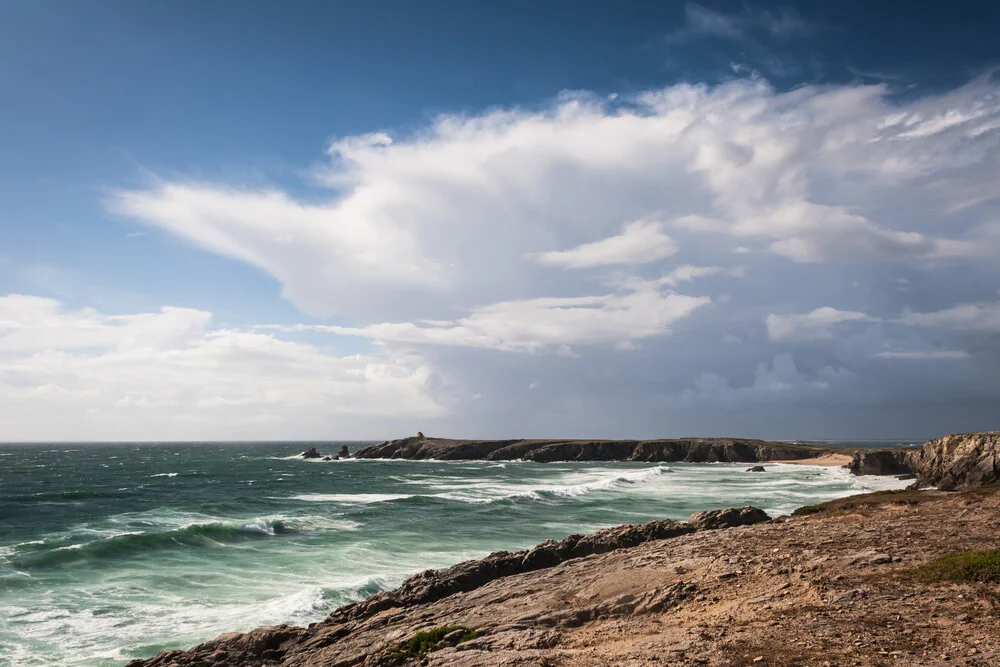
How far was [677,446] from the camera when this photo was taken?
13550 centimetres

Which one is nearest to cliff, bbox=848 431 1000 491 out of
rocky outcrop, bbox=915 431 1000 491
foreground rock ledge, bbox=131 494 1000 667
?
rocky outcrop, bbox=915 431 1000 491

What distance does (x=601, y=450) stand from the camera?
141 meters

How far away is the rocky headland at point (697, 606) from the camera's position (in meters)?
9.70

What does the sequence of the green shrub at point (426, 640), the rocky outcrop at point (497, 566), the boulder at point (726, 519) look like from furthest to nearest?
the boulder at point (726, 519)
the rocky outcrop at point (497, 566)
the green shrub at point (426, 640)

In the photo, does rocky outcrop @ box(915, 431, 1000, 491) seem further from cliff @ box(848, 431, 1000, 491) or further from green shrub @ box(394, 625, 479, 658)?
green shrub @ box(394, 625, 479, 658)

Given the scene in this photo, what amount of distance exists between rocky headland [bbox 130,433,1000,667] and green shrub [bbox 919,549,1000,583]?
31 mm

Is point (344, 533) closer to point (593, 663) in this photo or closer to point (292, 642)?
point (292, 642)

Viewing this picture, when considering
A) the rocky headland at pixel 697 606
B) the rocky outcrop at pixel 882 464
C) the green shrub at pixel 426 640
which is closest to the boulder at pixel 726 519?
the rocky headland at pixel 697 606

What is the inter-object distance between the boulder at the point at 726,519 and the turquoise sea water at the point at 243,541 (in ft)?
38.9

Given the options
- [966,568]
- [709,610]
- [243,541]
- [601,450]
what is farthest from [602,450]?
[709,610]

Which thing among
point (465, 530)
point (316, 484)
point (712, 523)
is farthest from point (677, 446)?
point (712, 523)

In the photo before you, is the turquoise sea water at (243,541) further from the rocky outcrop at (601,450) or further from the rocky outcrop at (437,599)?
the rocky outcrop at (601,450)

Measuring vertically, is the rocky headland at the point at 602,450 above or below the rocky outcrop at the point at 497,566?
below

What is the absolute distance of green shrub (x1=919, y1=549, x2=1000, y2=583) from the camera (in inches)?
448
